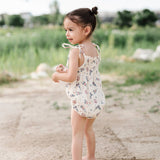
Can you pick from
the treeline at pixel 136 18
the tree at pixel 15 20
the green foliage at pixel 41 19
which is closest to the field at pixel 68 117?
the treeline at pixel 136 18

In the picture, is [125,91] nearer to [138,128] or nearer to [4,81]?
[138,128]

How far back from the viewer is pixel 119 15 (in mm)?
14648

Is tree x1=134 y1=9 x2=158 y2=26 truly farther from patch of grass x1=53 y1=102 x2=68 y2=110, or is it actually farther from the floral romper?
the floral romper

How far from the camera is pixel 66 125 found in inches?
132

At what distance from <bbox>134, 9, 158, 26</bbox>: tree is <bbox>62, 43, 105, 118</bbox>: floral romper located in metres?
13.6

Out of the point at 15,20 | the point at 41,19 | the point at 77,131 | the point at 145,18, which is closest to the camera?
the point at 77,131

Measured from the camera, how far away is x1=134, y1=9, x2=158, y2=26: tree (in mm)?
15070

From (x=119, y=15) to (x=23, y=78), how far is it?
371 inches

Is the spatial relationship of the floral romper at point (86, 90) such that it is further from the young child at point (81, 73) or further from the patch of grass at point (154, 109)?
the patch of grass at point (154, 109)

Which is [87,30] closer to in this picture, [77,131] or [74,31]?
[74,31]

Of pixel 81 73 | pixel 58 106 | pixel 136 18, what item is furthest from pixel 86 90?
pixel 136 18

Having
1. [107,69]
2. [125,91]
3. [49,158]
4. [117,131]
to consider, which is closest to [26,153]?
[49,158]

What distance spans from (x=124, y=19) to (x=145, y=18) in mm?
1281

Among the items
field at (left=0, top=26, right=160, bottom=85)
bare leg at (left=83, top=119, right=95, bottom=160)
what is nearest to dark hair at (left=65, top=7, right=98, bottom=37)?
bare leg at (left=83, top=119, right=95, bottom=160)
